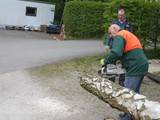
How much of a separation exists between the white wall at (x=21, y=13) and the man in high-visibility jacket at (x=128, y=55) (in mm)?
28159

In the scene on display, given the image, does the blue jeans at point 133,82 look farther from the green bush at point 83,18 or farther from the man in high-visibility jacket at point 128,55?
the green bush at point 83,18

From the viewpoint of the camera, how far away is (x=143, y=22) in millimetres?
13773

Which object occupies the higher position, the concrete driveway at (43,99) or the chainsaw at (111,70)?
the chainsaw at (111,70)

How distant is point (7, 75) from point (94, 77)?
186 inches

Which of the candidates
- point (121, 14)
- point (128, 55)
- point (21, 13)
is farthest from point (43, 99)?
point (21, 13)

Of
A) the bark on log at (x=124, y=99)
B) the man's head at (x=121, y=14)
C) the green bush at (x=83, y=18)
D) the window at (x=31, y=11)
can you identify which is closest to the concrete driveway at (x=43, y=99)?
the bark on log at (x=124, y=99)

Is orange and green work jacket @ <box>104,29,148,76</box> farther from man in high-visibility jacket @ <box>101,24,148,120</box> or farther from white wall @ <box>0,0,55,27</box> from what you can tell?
white wall @ <box>0,0,55,27</box>

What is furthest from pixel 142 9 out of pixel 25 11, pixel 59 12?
pixel 59 12

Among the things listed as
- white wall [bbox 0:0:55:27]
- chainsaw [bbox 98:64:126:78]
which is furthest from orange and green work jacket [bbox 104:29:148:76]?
white wall [bbox 0:0:55:27]

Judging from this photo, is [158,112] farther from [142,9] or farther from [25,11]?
[25,11]

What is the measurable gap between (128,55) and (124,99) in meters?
0.75

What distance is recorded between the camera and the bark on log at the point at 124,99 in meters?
4.96

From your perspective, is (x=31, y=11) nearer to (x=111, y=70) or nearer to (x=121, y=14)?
(x=121, y=14)

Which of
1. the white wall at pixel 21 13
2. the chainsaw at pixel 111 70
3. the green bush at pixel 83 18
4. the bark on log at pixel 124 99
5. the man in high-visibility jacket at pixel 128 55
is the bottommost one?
the white wall at pixel 21 13
